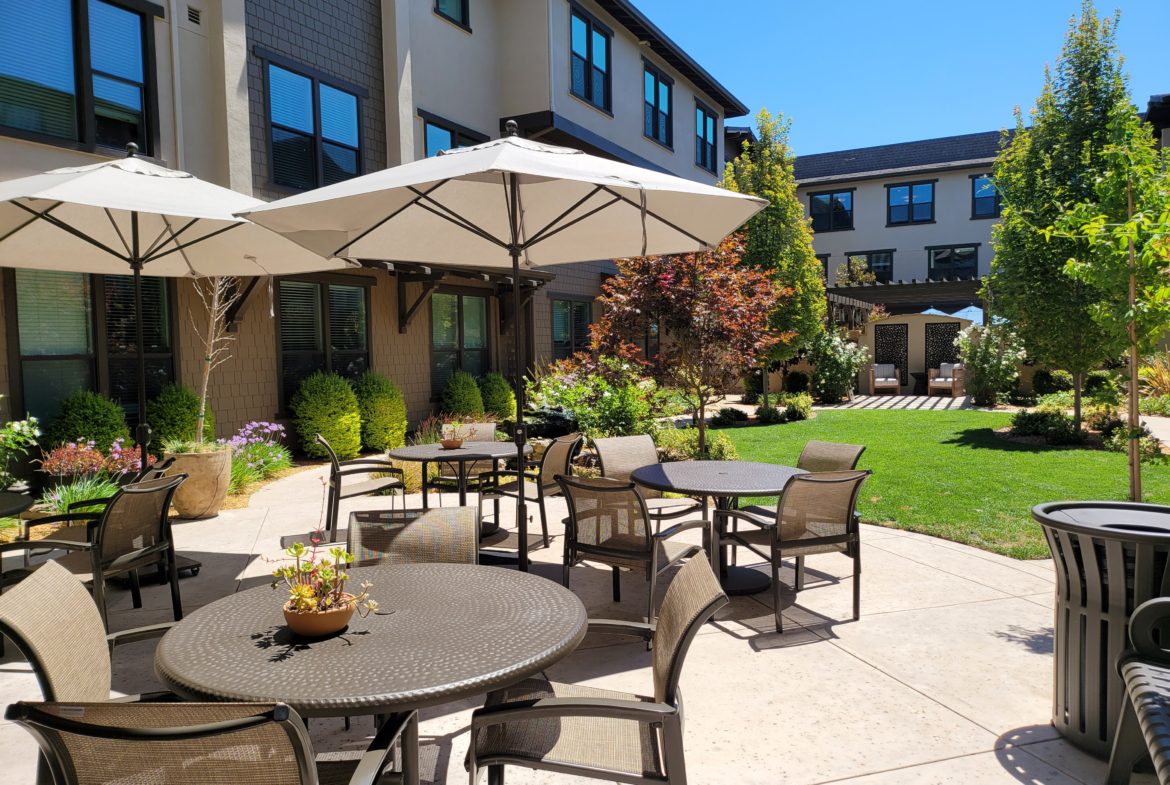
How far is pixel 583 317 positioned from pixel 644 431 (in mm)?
9377

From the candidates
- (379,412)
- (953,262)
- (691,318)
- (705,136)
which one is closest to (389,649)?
(691,318)

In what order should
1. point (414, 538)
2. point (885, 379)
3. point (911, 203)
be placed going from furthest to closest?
point (911, 203), point (885, 379), point (414, 538)

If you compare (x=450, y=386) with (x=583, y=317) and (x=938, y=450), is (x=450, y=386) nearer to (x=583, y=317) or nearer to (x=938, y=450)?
(x=583, y=317)

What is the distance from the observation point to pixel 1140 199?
13.3ft

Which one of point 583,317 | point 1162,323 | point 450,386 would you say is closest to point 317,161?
point 450,386

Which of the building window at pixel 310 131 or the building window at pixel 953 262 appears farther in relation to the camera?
the building window at pixel 953 262

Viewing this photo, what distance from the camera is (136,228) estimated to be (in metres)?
5.53

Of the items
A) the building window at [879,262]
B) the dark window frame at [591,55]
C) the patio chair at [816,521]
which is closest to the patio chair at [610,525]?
the patio chair at [816,521]

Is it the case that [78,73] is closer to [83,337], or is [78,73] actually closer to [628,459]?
[83,337]

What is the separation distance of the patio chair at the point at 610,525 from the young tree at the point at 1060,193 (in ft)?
35.0

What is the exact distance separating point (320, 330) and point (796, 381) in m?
15.4

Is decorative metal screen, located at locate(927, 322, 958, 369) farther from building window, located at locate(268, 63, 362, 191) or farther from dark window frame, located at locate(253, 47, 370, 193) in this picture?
building window, located at locate(268, 63, 362, 191)

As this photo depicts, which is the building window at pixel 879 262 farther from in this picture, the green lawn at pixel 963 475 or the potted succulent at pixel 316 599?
the potted succulent at pixel 316 599

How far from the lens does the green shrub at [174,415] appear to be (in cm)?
941
